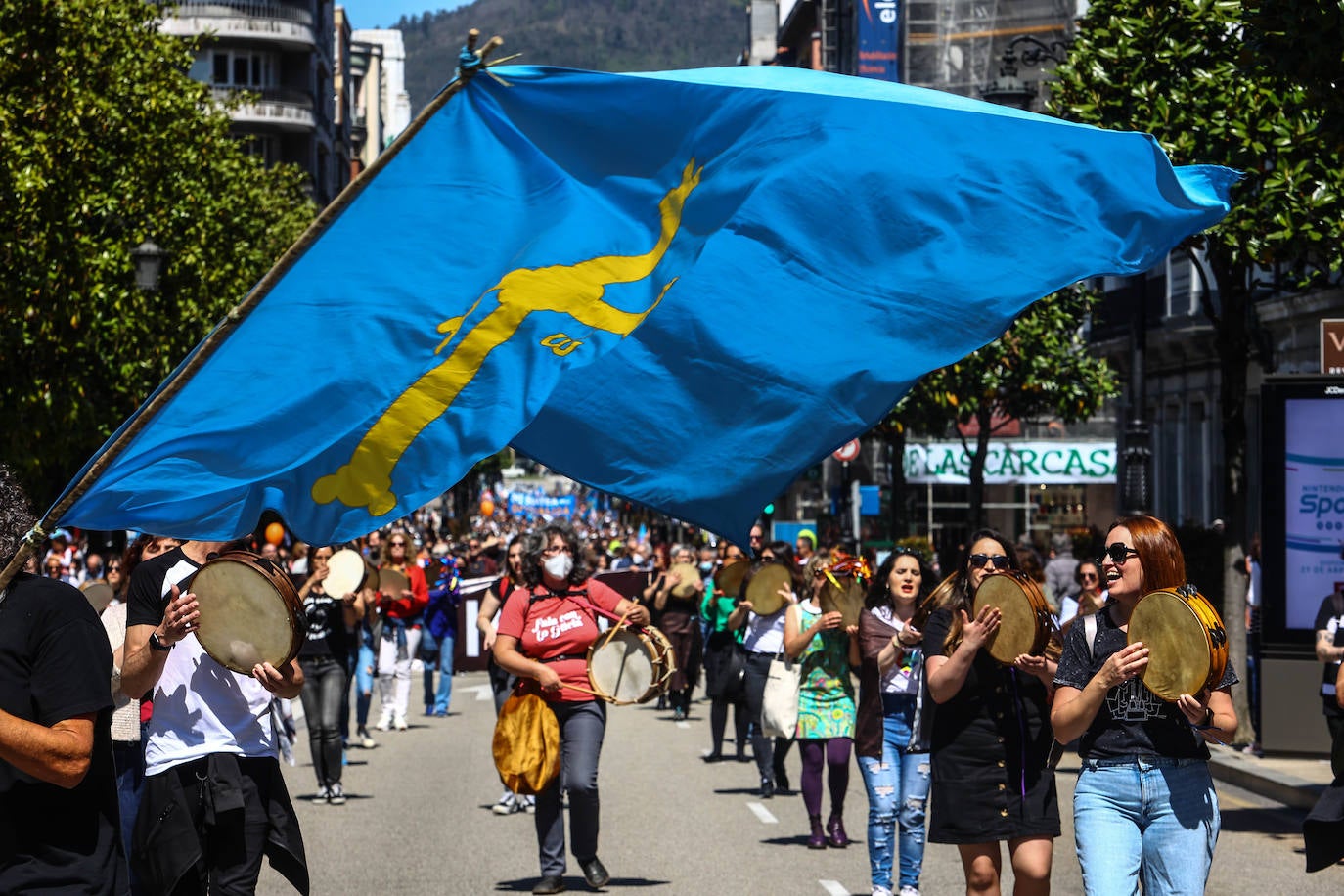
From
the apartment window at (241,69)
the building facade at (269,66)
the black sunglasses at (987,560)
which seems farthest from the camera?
the apartment window at (241,69)

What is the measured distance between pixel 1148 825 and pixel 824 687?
6.41m

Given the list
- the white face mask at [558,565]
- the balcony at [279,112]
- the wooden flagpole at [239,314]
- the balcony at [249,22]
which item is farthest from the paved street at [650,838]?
the balcony at [249,22]

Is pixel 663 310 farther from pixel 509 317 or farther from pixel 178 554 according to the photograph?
pixel 178 554

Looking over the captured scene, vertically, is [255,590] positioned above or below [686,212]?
below

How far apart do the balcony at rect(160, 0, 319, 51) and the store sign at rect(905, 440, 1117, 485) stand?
1410 inches

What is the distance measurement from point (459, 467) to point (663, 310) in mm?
811

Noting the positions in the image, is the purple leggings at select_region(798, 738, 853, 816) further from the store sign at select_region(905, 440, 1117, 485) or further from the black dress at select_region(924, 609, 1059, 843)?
the store sign at select_region(905, 440, 1117, 485)

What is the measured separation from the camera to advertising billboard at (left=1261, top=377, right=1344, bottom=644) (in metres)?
16.0

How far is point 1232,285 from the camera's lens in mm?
18969

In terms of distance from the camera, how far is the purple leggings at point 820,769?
12.7 meters

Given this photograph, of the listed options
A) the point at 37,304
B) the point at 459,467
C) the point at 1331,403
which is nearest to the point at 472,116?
the point at 459,467

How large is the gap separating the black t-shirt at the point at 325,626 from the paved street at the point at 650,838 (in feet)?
3.72

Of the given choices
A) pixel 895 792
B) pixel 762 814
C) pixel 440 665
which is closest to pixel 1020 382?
pixel 440 665

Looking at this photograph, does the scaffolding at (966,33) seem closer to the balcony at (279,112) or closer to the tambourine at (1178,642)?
the balcony at (279,112)
